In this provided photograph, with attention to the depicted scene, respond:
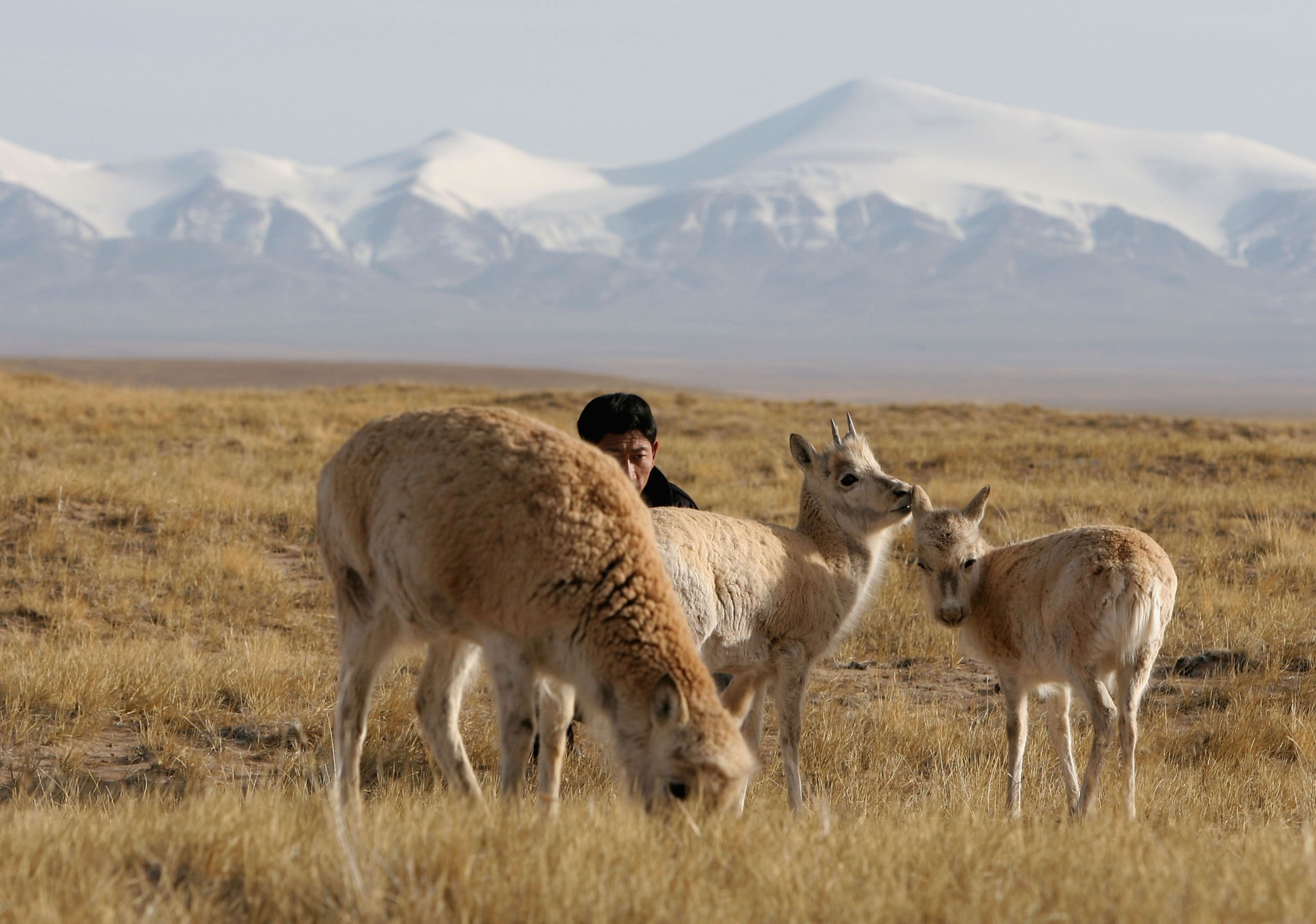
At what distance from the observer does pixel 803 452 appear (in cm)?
724

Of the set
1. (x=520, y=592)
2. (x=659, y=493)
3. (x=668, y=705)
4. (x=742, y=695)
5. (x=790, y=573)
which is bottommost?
(x=742, y=695)

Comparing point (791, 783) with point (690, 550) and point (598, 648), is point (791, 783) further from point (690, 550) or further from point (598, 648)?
point (598, 648)

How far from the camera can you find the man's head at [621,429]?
7.38 metres

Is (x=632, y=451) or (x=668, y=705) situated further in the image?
(x=632, y=451)

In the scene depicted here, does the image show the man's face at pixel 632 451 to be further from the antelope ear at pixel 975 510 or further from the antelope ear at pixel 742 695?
the antelope ear at pixel 975 510

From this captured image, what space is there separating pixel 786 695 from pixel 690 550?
3.10ft

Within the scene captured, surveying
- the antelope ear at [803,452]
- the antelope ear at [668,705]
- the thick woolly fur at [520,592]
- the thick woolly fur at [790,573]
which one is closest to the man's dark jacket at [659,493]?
the antelope ear at [803,452]

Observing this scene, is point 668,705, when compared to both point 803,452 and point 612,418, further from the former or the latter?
point 612,418

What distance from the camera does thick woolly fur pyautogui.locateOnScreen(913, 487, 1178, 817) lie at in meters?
6.01

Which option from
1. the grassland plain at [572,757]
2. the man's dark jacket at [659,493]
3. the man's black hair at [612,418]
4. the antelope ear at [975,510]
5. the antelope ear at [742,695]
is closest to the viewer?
the grassland plain at [572,757]

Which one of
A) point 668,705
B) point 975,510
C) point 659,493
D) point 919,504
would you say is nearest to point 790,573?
point 919,504

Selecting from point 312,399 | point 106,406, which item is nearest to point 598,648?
point 106,406

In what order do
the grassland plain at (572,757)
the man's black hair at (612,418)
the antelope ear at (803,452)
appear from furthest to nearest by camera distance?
1. the man's black hair at (612,418)
2. the antelope ear at (803,452)
3. the grassland plain at (572,757)

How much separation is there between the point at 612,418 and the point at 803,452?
43.0 inches
